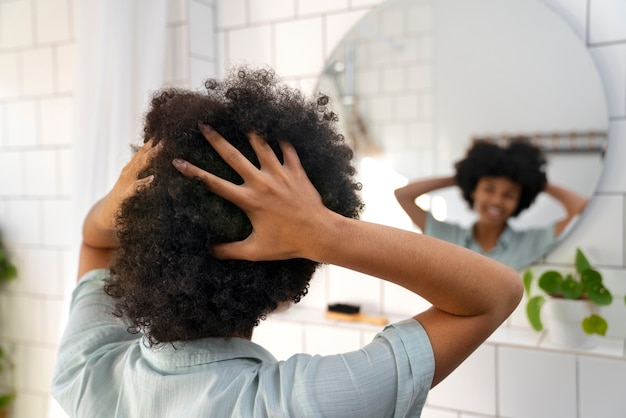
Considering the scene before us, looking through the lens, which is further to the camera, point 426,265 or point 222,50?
point 222,50

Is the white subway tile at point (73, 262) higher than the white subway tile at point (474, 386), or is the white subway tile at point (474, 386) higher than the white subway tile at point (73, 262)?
the white subway tile at point (73, 262)

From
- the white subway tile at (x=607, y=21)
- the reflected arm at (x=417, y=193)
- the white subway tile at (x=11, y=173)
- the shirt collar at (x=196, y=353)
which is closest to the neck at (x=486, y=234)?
the reflected arm at (x=417, y=193)

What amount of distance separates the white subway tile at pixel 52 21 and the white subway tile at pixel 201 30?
434mm

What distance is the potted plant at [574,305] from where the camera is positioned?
1.08m

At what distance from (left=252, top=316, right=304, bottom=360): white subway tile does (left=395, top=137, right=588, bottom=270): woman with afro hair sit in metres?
0.41

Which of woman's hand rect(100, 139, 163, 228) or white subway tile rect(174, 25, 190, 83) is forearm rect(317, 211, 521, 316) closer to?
woman's hand rect(100, 139, 163, 228)

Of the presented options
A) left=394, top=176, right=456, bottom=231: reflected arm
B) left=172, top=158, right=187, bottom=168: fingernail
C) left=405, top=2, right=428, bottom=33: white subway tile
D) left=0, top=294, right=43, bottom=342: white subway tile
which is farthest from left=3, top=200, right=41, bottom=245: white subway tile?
left=172, top=158, right=187, bottom=168: fingernail

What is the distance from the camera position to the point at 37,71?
169 cm

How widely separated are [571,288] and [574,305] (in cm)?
3

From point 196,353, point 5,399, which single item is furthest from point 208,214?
point 5,399

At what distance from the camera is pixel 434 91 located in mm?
1293

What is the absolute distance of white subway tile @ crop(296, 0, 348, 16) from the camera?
139 centimetres

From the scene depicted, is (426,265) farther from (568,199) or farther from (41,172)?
(41,172)

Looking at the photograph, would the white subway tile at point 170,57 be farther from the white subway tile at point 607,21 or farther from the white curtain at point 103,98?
the white subway tile at point 607,21
